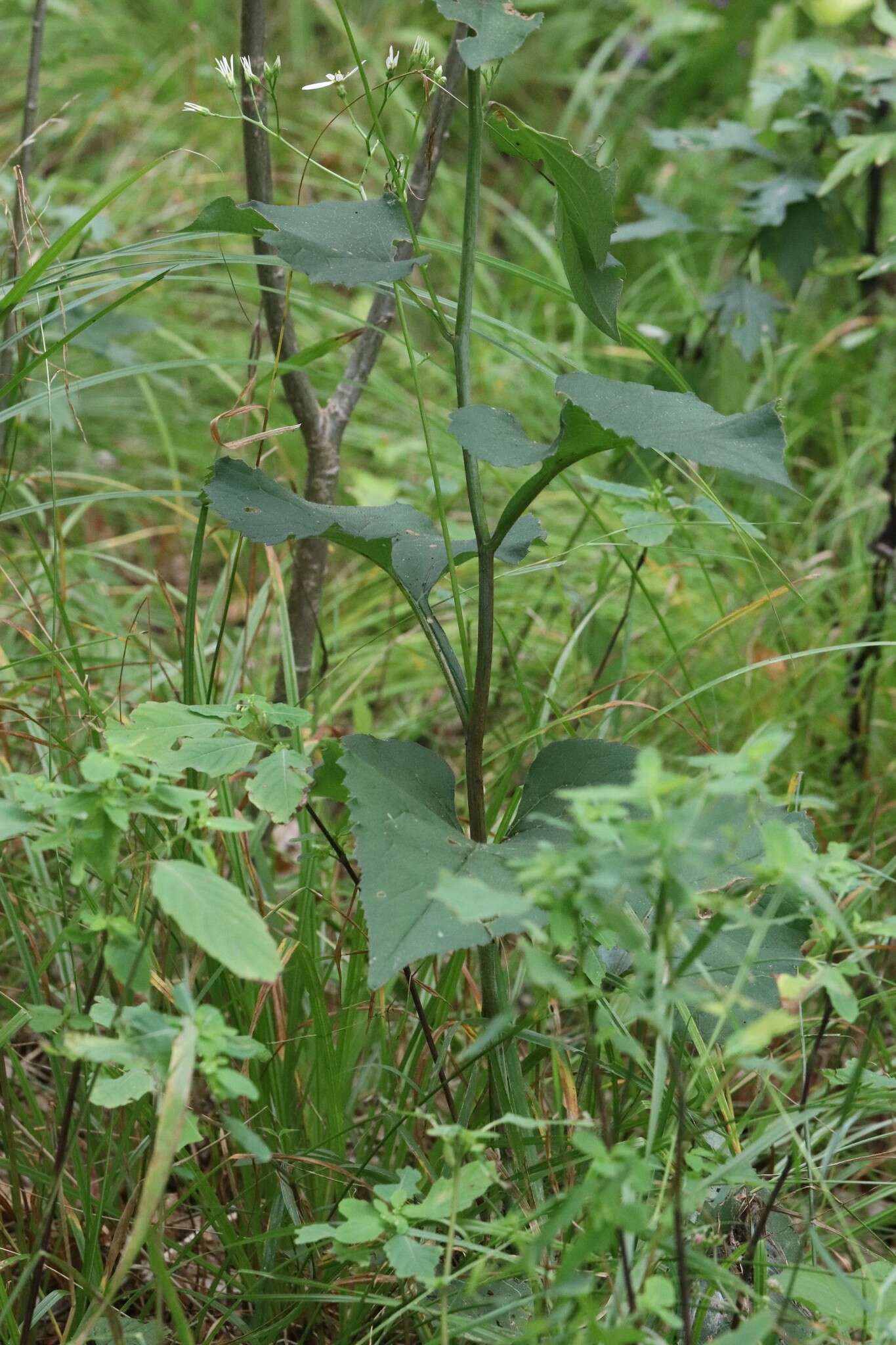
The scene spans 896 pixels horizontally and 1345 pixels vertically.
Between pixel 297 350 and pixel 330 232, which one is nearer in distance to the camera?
pixel 330 232

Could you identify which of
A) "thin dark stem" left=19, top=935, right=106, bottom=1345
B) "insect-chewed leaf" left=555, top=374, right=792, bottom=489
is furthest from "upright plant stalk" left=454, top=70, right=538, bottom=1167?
"thin dark stem" left=19, top=935, right=106, bottom=1345

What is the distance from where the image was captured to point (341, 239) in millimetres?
1002

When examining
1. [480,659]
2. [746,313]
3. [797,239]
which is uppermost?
[797,239]

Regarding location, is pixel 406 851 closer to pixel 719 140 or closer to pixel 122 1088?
pixel 122 1088

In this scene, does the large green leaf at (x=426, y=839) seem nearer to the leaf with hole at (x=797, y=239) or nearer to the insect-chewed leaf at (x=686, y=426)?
the insect-chewed leaf at (x=686, y=426)

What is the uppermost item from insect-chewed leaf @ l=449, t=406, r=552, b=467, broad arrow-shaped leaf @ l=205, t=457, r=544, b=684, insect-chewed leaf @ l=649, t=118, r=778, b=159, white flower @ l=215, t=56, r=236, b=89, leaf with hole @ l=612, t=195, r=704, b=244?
white flower @ l=215, t=56, r=236, b=89

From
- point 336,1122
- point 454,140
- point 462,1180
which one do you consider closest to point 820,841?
point 336,1122

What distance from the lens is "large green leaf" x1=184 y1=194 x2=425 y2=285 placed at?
968 millimetres

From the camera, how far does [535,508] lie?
258cm

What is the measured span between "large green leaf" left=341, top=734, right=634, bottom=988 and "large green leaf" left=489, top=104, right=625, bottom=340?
39 cm

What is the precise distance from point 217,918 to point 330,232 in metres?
0.59

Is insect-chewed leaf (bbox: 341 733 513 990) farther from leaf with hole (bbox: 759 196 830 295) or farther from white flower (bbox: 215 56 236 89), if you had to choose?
leaf with hole (bbox: 759 196 830 295)

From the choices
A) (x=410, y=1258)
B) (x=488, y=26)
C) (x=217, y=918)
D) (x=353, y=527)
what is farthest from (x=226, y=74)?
(x=410, y=1258)

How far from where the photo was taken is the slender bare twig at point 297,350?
1.34 metres
